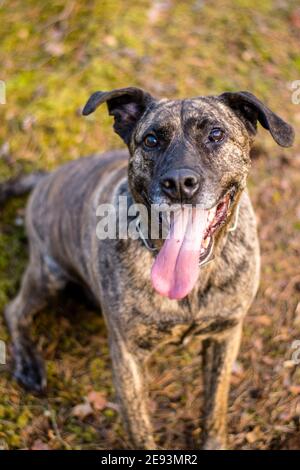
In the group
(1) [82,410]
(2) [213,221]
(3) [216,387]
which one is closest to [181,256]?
(2) [213,221]

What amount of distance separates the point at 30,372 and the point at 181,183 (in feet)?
8.18

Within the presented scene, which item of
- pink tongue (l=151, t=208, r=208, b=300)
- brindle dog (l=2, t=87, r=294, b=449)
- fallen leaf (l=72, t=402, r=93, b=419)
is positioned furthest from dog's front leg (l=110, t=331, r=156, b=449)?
pink tongue (l=151, t=208, r=208, b=300)

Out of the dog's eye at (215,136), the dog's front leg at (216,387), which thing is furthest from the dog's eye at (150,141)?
the dog's front leg at (216,387)

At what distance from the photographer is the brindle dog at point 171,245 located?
342 centimetres

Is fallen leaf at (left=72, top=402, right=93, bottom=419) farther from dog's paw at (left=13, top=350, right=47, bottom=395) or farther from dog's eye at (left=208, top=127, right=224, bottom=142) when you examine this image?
dog's eye at (left=208, top=127, right=224, bottom=142)

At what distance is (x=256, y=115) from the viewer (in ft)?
12.0

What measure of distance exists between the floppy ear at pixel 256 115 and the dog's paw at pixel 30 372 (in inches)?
101

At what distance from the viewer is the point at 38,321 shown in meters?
5.40

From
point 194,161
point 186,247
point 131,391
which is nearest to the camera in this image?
point 194,161

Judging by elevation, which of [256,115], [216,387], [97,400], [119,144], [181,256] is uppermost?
[256,115]

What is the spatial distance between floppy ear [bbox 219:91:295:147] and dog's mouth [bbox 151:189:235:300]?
417 millimetres

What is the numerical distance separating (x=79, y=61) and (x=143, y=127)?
11.9 ft

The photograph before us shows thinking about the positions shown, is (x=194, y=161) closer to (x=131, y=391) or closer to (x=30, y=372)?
(x=131, y=391)

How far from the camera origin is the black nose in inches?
124
